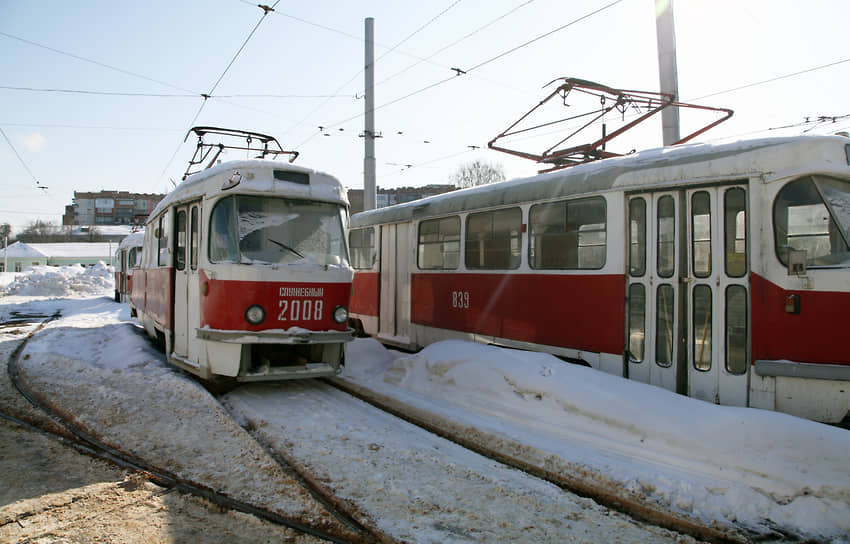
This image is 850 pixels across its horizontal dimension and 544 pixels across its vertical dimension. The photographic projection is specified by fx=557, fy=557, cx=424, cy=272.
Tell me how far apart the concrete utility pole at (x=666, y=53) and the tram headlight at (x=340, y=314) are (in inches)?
290

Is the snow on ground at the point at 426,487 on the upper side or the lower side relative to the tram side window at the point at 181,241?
lower

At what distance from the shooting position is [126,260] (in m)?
24.4

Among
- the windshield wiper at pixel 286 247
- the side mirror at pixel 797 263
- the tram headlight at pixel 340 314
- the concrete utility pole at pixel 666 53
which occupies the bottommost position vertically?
the tram headlight at pixel 340 314

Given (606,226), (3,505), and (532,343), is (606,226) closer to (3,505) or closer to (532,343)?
(532,343)

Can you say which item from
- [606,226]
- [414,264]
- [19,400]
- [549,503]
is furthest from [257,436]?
[414,264]

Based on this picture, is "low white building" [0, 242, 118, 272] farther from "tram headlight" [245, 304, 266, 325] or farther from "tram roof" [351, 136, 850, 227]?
"tram roof" [351, 136, 850, 227]

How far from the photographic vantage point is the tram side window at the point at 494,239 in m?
8.33

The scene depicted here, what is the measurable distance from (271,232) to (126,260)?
66.5 ft

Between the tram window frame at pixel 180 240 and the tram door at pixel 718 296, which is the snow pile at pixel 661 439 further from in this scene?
the tram window frame at pixel 180 240

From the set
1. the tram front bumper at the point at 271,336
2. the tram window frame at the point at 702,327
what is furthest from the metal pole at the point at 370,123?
the tram window frame at the point at 702,327

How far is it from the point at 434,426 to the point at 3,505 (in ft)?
12.6

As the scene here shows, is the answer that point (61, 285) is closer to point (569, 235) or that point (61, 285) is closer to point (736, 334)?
point (569, 235)

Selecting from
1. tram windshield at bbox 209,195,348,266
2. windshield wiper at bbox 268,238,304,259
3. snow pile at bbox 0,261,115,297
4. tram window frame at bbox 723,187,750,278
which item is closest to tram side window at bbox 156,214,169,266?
tram windshield at bbox 209,195,348,266

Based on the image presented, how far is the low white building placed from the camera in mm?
65438
